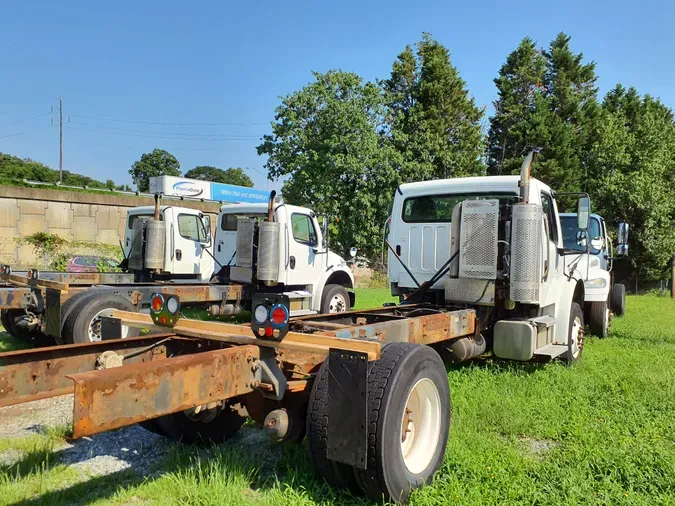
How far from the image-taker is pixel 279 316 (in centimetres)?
295

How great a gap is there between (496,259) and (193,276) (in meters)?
7.74

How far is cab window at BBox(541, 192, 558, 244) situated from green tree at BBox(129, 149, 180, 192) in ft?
291

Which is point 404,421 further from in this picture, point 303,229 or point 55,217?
point 55,217

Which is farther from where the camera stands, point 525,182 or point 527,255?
point 525,182

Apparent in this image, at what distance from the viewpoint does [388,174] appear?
2486 cm

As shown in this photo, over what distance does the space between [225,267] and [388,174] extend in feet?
50.9

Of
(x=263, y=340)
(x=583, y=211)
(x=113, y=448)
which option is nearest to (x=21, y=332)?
(x=113, y=448)

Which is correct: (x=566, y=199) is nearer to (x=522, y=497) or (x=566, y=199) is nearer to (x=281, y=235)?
(x=281, y=235)

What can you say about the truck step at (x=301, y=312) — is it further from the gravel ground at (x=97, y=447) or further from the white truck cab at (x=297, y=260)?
the gravel ground at (x=97, y=447)

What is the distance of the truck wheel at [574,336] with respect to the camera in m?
6.49

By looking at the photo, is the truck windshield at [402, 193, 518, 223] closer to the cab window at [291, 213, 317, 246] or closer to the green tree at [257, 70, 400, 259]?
the cab window at [291, 213, 317, 246]

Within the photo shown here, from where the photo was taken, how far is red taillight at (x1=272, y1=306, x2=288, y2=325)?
2947 mm

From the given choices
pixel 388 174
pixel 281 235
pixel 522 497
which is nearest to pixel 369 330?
pixel 522 497

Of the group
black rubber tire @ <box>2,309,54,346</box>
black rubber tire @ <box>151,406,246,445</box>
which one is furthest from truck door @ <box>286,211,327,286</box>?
black rubber tire @ <box>151,406,246,445</box>
